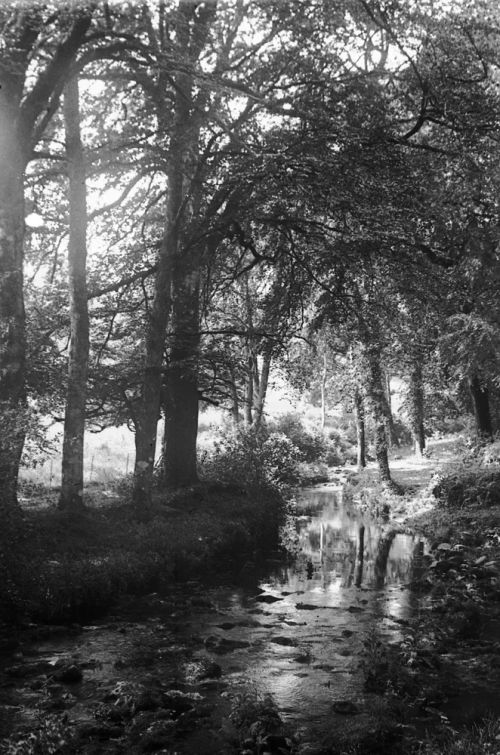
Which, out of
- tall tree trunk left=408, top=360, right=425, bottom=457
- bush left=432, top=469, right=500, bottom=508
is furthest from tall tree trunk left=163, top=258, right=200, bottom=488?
tall tree trunk left=408, top=360, right=425, bottom=457

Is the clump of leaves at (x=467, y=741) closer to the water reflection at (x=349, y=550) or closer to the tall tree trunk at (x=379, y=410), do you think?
the water reflection at (x=349, y=550)

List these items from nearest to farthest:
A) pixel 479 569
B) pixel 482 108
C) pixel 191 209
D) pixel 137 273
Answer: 1. pixel 482 108
2. pixel 479 569
3. pixel 137 273
4. pixel 191 209

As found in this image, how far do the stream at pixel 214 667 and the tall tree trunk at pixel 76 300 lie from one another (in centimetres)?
404

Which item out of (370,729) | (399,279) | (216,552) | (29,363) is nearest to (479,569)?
(216,552)

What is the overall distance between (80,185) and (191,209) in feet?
19.5

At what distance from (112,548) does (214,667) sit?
16.7 ft

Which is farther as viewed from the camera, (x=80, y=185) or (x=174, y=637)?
(x=80, y=185)

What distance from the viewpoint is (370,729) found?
728 cm

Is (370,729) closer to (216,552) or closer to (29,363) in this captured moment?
(216,552)

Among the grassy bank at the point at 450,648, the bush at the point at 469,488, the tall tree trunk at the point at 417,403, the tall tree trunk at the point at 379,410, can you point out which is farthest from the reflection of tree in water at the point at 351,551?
the tall tree trunk at the point at 417,403

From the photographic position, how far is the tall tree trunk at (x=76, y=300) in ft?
50.8

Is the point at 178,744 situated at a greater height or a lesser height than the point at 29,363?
lesser

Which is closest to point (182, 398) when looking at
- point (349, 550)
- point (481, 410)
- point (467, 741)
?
point (349, 550)

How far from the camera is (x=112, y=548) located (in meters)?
13.8
